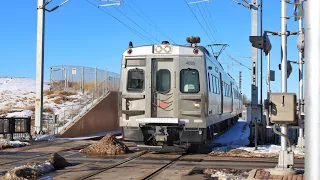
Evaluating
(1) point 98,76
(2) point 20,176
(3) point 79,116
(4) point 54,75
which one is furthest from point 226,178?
(4) point 54,75

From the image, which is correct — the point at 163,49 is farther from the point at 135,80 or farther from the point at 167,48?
the point at 135,80

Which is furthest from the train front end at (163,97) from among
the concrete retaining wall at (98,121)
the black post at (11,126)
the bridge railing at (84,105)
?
the concrete retaining wall at (98,121)

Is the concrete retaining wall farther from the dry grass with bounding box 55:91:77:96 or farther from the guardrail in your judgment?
the guardrail

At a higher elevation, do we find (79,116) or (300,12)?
(300,12)

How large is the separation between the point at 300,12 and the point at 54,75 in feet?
105

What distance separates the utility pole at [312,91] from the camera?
4.02 metres

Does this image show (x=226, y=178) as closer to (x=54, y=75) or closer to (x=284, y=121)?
(x=284, y=121)

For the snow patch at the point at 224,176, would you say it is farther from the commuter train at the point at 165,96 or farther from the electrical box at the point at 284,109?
the commuter train at the point at 165,96

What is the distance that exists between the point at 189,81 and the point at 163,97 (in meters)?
1.02

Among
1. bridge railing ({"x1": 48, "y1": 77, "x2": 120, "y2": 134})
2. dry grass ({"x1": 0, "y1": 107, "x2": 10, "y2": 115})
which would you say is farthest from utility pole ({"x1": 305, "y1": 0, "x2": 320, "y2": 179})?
dry grass ({"x1": 0, "y1": 107, "x2": 10, "y2": 115})

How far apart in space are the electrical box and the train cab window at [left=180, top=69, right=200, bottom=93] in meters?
5.38

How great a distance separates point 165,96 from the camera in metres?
13.9

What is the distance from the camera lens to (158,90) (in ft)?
46.0

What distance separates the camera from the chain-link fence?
113 ft
